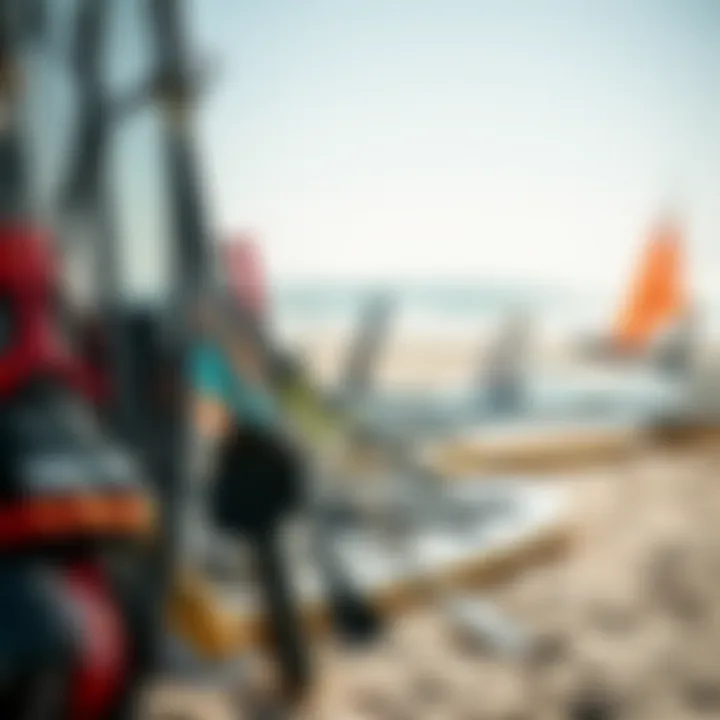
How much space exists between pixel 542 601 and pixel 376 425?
0.20m

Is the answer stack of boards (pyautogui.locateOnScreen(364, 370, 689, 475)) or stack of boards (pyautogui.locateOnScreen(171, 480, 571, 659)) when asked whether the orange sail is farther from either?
stack of boards (pyautogui.locateOnScreen(171, 480, 571, 659))

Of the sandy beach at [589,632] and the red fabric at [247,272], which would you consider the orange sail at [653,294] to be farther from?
the red fabric at [247,272]

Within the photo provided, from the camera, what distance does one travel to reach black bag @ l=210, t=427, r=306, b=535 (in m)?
0.96

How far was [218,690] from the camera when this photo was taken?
3.12 ft

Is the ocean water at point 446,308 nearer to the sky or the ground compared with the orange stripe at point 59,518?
nearer to the sky

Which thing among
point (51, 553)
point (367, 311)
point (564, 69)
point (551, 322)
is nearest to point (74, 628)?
point (51, 553)

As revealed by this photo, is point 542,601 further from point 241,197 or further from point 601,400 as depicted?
point 241,197

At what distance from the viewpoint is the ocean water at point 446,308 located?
0.94 m

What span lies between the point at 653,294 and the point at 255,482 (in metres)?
0.36

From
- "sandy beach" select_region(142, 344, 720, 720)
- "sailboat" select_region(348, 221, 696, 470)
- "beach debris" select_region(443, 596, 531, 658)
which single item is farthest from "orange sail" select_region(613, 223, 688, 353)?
"beach debris" select_region(443, 596, 531, 658)

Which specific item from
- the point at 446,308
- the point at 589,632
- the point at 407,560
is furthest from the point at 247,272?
the point at 589,632

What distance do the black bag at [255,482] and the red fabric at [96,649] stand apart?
0.36ft

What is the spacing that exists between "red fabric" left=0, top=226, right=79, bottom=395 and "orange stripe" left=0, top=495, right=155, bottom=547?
0.09 meters

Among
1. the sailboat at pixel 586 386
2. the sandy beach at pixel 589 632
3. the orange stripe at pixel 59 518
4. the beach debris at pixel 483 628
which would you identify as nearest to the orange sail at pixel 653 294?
the sailboat at pixel 586 386
